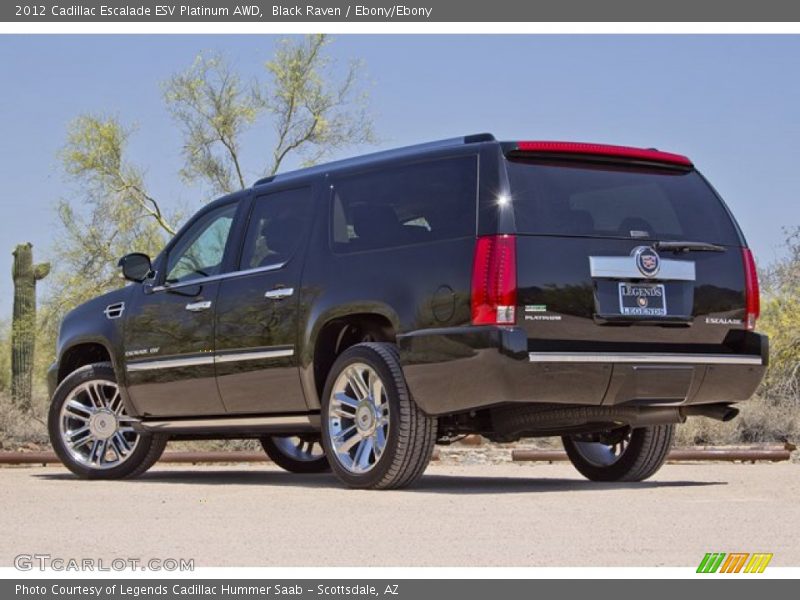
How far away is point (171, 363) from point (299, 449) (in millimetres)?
2184

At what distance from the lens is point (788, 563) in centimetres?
637

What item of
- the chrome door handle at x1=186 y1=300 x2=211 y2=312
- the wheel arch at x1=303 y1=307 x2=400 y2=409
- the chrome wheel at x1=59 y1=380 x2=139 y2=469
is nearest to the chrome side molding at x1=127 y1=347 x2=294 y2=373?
the wheel arch at x1=303 y1=307 x2=400 y2=409

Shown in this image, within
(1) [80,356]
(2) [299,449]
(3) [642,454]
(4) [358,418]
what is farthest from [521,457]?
(4) [358,418]

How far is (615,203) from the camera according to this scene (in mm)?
9773

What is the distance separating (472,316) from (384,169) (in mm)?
1555

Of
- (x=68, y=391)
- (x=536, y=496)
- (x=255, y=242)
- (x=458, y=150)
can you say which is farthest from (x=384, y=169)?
(x=68, y=391)

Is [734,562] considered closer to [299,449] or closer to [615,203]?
Answer: [615,203]

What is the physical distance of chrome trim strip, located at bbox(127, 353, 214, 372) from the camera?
11320 millimetres

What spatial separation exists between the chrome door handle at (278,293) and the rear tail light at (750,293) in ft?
10.2

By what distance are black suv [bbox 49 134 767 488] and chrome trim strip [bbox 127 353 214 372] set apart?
1cm

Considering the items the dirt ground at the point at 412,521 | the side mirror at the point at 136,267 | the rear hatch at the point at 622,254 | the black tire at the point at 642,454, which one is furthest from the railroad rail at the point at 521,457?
the rear hatch at the point at 622,254

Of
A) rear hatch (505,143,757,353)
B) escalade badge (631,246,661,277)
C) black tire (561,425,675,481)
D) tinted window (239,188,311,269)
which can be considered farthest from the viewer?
black tire (561,425,675,481)

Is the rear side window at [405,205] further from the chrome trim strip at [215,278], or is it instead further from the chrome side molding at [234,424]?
the chrome side molding at [234,424]

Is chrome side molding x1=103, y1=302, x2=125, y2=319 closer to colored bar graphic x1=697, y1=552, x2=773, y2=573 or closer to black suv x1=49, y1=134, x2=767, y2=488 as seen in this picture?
black suv x1=49, y1=134, x2=767, y2=488
